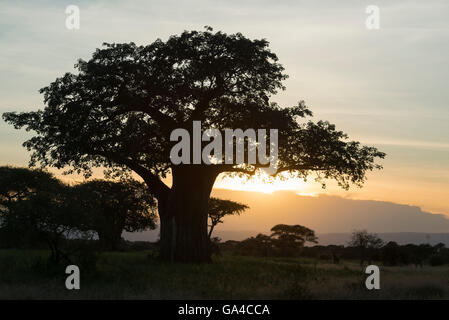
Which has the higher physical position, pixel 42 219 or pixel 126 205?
pixel 126 205

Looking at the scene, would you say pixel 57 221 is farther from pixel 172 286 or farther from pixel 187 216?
pixel 187 216

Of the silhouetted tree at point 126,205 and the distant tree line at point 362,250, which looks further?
the silhouetted tree at point 126,205

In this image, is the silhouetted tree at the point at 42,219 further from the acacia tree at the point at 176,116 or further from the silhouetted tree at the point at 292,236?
the silhouetted tree at the point at 292,236

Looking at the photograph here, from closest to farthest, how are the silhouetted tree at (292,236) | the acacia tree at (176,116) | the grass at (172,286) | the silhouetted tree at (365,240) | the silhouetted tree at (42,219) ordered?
the grass at (172,286) < the silhouetted tree at (42,219) < the acacia tree at (176,116) < the silhouetted tree at (365,240) < the silhouetted tree at (292,236)

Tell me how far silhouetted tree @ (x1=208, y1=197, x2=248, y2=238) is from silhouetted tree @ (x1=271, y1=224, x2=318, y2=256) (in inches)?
627

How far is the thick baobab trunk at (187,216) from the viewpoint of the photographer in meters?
28.5

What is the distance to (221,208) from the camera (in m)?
59.2

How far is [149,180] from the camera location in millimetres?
29641

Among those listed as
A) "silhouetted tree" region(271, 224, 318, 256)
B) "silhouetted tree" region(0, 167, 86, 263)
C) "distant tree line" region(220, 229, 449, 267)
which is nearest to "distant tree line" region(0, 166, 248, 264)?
"silhouetted tree" region(0, 167, 86, 263)

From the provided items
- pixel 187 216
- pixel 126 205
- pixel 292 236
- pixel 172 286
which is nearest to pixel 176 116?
pixel 187 216

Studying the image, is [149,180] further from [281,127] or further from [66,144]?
[281,127]

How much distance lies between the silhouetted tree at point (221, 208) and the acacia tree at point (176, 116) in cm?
2995

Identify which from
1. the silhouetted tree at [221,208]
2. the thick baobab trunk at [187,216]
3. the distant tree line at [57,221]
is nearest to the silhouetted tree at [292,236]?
the silhouetted tree at [221,208]

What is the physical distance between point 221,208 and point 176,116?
3249 centimetres
